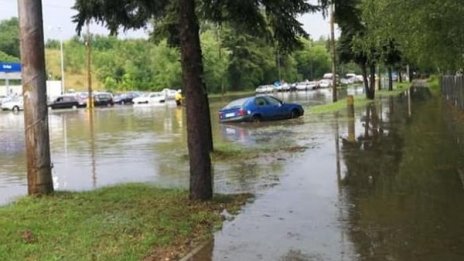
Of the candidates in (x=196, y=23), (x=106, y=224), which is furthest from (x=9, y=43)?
(x=106, y=224)

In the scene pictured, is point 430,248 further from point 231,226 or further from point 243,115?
point 243,115

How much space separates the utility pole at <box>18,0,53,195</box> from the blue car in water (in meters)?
19.6

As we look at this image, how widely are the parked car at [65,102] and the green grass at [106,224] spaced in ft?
182

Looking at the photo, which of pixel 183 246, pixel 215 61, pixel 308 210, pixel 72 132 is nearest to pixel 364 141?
pixel 308 210

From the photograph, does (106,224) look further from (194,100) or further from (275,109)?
(275,109)

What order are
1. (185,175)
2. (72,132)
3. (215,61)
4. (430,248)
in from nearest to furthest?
(430,248)
(185,175)
(72,132)
(215,61)

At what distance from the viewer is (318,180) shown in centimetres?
1173

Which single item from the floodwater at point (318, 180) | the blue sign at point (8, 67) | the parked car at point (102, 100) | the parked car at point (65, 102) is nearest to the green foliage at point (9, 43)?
the blue sign at point (8, 67)

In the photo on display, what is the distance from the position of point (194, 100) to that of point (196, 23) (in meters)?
1.16

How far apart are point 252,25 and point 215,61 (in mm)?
78814

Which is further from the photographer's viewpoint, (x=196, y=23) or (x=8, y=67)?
(x=8, y=67)

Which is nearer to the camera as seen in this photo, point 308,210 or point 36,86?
point 308,210

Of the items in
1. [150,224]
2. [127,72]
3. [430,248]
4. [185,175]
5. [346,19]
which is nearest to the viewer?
[430,248]

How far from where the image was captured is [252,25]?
13.5m
